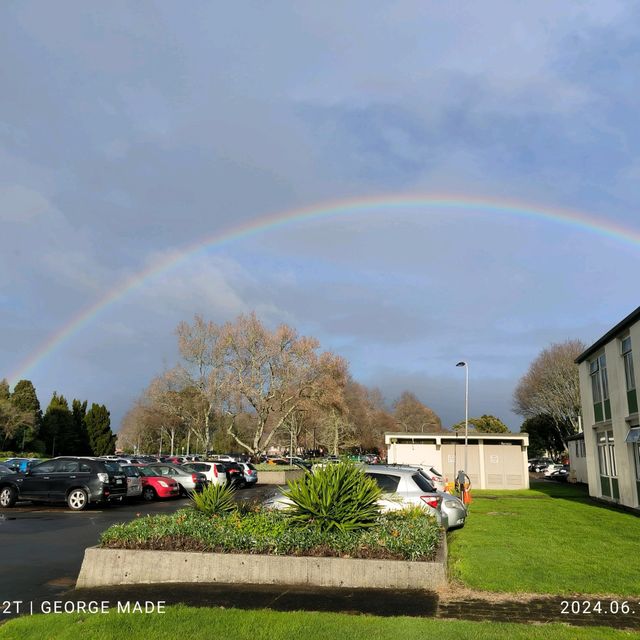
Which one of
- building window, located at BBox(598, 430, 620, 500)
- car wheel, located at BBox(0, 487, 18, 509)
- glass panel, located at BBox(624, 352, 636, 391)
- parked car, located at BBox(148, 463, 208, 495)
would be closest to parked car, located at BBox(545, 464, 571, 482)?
building window, located at BBox(598, 430, 620, 500)

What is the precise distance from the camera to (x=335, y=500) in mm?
8812

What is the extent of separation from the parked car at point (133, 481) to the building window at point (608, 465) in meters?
18.0

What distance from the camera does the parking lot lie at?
25.9 ft

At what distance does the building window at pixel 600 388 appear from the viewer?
77.1 ft

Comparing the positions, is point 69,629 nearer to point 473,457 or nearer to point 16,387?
point 473,457

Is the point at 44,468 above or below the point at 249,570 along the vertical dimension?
above

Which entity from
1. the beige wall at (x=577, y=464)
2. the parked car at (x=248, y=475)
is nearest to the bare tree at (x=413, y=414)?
the beige wall at (x=577, y=464)

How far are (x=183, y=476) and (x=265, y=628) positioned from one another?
20699mm

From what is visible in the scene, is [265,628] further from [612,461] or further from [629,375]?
[612,461]

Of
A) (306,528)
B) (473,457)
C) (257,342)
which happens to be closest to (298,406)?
(257,342)

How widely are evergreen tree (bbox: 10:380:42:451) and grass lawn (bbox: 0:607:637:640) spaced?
59.3 m

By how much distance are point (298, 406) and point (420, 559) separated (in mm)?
34816

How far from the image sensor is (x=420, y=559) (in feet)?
25.3

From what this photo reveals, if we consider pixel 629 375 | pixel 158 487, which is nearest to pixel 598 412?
Answer: pixel 629 375
